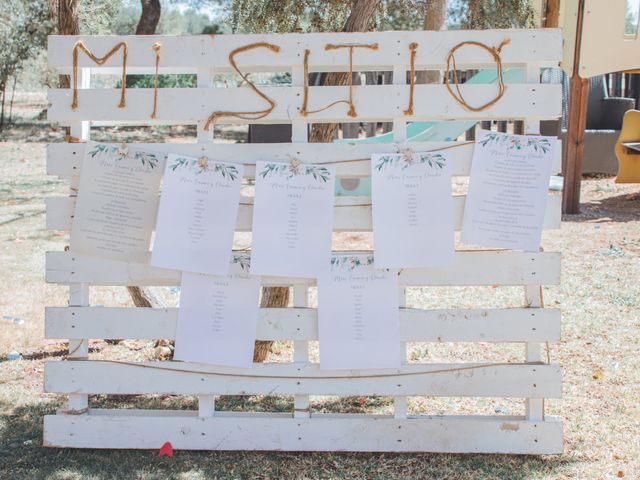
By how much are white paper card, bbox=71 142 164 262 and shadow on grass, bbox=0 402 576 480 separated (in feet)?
2.95

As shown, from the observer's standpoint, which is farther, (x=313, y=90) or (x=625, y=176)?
(x=625, y=176)

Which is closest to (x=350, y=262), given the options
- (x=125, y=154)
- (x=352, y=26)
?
(x=125, y=154)

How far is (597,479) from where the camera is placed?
11.2ft

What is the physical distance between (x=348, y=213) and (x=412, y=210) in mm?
276

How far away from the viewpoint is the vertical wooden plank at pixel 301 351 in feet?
11.7

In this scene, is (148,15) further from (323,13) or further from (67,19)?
(67,19)

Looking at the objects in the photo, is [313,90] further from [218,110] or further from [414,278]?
[414,278]

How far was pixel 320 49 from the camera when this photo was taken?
3445 millimetres

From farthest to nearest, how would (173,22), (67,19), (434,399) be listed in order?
(173,22)
(67,19)
(434,399)

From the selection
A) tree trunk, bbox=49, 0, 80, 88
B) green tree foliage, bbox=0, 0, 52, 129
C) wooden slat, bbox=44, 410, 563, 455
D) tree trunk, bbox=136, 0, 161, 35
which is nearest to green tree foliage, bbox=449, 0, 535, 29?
tree trunk, bbox=49, 0, 80, 88

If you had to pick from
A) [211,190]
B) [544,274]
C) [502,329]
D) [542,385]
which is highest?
[211,190]

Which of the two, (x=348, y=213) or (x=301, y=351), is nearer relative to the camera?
(x=348, y=213)

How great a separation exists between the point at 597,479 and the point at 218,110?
2257 mm

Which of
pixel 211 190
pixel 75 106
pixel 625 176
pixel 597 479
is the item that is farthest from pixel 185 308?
pixel 625 176
